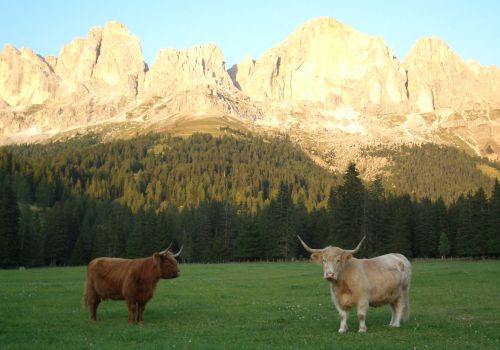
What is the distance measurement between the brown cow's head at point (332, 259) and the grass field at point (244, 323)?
6.28ft

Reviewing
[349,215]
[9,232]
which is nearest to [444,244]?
[349,215]

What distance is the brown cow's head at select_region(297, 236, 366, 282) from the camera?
17797 mm

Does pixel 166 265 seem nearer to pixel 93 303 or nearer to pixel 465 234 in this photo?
pixel 93 303

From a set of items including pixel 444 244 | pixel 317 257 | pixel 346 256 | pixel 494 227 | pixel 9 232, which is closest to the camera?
pixel 346 256

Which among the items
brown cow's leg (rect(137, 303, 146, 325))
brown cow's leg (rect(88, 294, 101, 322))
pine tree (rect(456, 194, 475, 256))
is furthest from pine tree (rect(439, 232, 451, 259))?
brown cow's leg (rect(88, 294, 101, 322))

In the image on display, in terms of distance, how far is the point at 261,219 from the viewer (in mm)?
120438

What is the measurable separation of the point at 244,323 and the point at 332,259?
5096 mm

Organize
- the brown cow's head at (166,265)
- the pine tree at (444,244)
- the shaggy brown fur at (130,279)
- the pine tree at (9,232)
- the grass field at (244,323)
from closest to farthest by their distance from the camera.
Result: the grass field at (244,323), the shaggy brown fur at (130,279), the brown cow's head at (166,265), the pine tree at (9,232), the pine tree at (444,244)

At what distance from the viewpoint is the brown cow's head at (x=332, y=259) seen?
17.8 meters

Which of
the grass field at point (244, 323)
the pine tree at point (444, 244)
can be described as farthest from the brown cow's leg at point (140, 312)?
the pine tree at point (444, 244)

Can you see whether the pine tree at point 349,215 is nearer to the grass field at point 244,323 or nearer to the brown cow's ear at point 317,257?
the grass field at point 244,323

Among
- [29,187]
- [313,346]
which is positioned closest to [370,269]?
[313,346]

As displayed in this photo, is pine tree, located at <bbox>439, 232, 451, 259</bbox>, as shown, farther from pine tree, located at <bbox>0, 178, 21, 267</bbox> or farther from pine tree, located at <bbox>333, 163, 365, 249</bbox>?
pine tree, located at <bbox>0, 178, 21, 267</bbox>

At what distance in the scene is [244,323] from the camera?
69.1 feet
